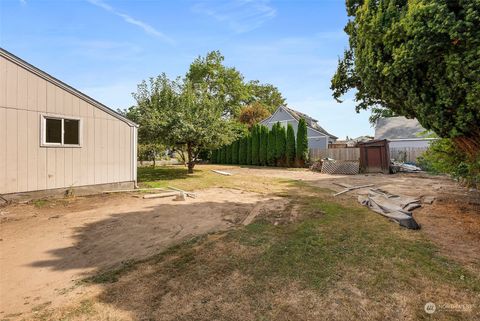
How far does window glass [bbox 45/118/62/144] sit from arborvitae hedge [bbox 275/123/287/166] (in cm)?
1603

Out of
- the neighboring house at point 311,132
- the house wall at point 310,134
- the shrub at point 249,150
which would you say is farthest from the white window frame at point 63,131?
the house wall at point 310,134

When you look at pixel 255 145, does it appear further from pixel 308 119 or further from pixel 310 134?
pixel 308 119

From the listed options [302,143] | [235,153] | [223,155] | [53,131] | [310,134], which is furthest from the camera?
[310,134]

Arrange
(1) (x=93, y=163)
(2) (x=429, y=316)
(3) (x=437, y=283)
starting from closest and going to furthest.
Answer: (2) (x=429, y=316) < (3) (x=437, y=283) < (1) (x=93, y=163)

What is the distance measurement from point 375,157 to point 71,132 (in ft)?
52.3

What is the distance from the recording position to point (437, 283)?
259 centimetres

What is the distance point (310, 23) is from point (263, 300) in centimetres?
742

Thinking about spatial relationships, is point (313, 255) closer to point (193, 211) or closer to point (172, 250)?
point (172, 250)

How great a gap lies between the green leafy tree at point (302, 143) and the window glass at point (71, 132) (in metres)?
15.6

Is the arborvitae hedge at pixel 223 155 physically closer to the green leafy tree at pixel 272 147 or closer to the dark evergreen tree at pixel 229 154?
the dark evergreen tree at pixel 229 154

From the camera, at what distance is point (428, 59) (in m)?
3.43

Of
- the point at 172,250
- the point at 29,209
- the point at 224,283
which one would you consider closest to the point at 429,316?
the point at 224,283

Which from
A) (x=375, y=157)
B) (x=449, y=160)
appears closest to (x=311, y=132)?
(x=375, y=157)

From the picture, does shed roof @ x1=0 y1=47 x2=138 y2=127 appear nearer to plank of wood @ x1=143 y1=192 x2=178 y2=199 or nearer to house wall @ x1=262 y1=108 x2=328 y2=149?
plank of wood @ x1=143 y1=192 x2=178 y2=199
